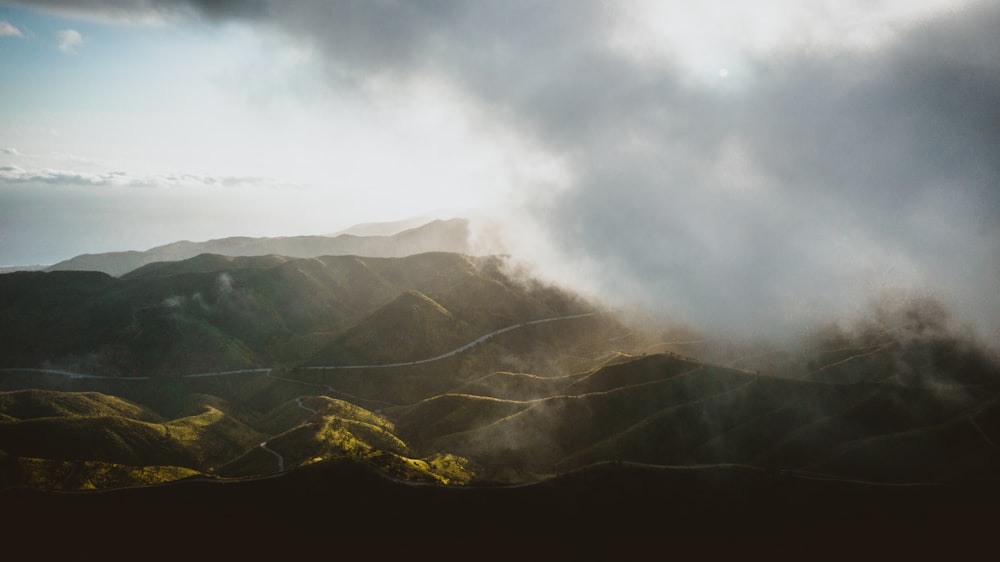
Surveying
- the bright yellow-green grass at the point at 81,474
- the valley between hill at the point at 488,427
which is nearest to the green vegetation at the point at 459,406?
the bright yellow-green grass at the point at 81,474

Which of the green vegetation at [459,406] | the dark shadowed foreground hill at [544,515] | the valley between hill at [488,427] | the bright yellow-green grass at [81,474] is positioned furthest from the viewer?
the bright yellow-green grass at [81,474]

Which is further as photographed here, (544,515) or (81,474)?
(81,474)

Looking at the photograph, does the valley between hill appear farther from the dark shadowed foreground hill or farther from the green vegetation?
the green vegetation

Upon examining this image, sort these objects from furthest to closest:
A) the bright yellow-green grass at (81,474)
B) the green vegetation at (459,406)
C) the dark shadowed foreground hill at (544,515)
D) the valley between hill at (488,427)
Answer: the bright yellow-green grass at (81,474)
the green vegetation at (459,406)
the valley between hill at (488,427)
the dark shadowed foreground hill at (544,515)

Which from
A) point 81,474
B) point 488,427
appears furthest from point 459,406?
point 81,474

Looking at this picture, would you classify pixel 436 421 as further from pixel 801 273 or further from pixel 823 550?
pixel 801 273

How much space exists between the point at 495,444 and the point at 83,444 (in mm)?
80458

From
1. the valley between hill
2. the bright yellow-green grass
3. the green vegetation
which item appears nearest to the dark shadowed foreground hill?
the valley between hill

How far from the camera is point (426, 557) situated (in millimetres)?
55188

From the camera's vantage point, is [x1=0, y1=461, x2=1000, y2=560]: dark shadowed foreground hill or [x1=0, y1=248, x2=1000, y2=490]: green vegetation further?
[x1=0, y1=248, x2=1000, y2=490]: green vegetation

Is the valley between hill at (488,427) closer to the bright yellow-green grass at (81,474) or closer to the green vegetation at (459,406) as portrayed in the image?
the bright yellow-green grass at (81,474)

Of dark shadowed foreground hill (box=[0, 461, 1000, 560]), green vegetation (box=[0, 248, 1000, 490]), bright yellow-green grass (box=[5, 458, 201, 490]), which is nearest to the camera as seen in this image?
dark shadowed foreground hill (box=[0, 461, 1000, 560])

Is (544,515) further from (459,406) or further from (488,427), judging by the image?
(459,406)

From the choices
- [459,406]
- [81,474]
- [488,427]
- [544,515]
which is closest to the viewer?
[544,515]
